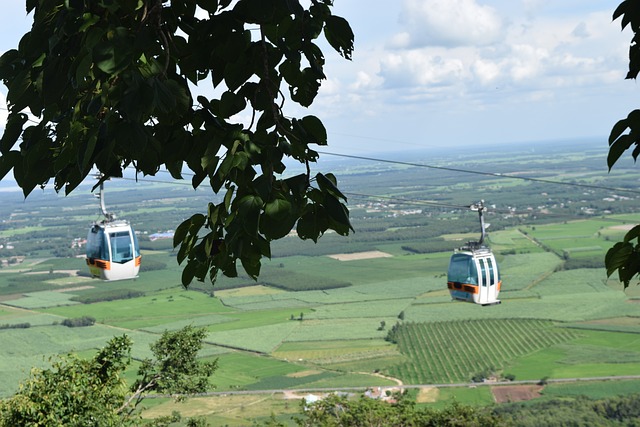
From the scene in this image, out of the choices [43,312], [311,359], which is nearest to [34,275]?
[43,312]

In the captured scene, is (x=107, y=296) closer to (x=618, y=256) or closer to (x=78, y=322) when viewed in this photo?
(x=78, y=322)

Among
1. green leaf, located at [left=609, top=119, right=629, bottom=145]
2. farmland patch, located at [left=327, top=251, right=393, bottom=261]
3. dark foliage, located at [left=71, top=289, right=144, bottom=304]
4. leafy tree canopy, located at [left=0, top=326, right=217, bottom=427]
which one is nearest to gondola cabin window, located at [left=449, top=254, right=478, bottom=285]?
leafy tree canopy, located at [left=0, top=326, right=217, bottom=427]

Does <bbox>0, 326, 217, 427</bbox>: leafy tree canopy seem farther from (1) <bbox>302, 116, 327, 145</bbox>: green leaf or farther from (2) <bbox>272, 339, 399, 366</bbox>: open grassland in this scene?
(2) <bbox>272, 339, 399, 366</bbox>: open grassland

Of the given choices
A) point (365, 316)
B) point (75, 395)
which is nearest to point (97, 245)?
point (75, 395)

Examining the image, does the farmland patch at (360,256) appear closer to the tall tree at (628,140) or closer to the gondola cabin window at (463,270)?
the gondola cabin window at (463,270)

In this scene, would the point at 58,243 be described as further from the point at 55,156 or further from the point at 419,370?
the point at 55,156
